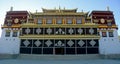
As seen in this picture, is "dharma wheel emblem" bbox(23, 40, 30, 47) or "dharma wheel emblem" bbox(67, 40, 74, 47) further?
"dharma wheel emblem" bbox(23, 40, 30, 47)

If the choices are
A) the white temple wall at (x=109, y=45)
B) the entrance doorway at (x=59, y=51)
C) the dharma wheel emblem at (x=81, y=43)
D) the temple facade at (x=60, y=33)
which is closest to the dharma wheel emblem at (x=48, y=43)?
the temple facade at (x=60, y=33)

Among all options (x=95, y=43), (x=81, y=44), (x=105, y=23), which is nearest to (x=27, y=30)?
(x=81, y=44)

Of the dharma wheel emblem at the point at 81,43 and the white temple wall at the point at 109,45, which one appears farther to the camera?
the white temple wall at the point at 109,45

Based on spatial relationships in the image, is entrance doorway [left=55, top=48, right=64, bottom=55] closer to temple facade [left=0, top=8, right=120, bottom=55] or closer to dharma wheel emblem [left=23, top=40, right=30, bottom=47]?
temple facade [left=0, top=8, right=120, bottom=55]

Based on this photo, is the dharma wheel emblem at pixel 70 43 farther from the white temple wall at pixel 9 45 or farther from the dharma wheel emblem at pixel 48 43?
the white temple wall at pixel 9 45

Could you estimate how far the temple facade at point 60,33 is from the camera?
2677 centimetres

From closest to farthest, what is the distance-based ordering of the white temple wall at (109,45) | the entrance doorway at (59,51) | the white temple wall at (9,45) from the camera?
the entrance doorway at (59,51) → the white temple wall at (109,45) → the white temple wall at (9,45)

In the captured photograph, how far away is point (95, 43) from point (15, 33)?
15519 mm

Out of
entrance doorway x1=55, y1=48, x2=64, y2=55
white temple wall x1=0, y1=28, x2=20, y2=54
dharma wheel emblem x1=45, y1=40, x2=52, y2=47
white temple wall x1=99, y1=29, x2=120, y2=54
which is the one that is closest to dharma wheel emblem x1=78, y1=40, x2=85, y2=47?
entrance doorway x1=55, y1=48, x2=64, y2=55

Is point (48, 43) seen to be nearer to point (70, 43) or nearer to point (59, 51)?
point (59, 51)

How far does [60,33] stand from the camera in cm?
2752

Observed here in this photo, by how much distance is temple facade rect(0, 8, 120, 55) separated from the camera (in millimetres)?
26766

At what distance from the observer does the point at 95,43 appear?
26875 millimetres

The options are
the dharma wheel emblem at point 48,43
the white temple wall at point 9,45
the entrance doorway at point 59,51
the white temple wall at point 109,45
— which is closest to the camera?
the dharma wheel emblem at point 48,43
